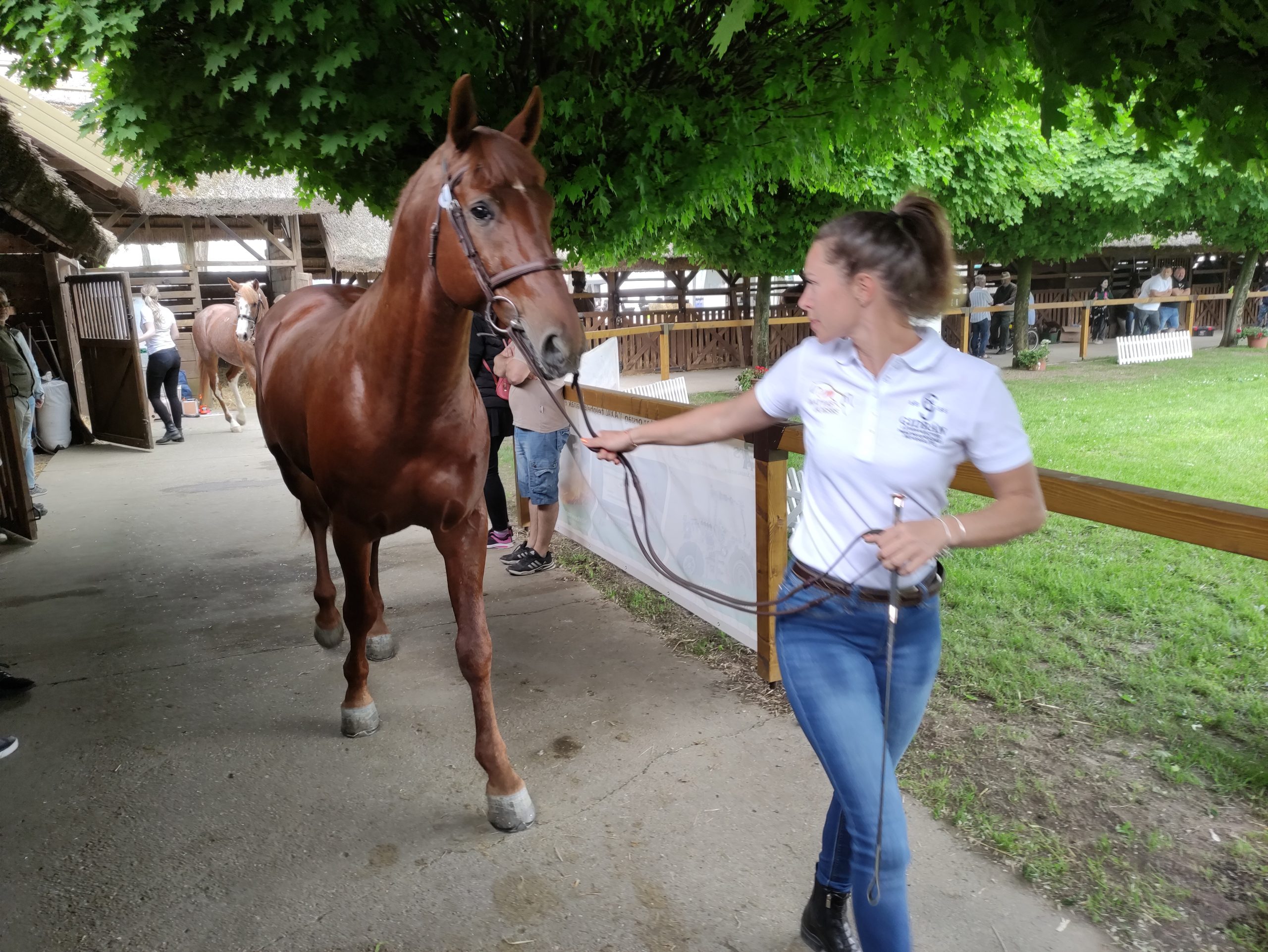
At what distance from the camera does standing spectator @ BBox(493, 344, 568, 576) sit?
5238 mm

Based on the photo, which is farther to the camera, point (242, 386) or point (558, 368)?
point (242, 386)

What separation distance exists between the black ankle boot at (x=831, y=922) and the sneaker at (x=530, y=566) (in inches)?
144

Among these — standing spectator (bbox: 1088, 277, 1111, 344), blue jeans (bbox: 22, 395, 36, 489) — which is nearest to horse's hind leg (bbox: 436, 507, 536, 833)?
blue jeans (bbox: 22, 395, 36, 489)

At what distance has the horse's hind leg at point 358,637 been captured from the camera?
3.17 m

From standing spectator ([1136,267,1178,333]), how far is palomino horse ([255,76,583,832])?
2196 cm

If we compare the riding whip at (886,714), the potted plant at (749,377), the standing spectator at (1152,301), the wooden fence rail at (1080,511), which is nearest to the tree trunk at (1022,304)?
the standing spectator at (1152,301)

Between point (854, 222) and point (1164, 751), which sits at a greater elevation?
point (854, 222)

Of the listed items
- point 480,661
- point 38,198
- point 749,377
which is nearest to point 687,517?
point 480,661

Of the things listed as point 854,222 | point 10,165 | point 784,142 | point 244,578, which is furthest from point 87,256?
point 854,222

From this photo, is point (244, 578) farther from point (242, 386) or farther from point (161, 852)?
point (242, 386)

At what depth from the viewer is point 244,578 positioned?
560 cm

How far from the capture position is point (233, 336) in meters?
11.6

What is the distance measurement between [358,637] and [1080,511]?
278 centimetres

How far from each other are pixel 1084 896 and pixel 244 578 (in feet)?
17.3
